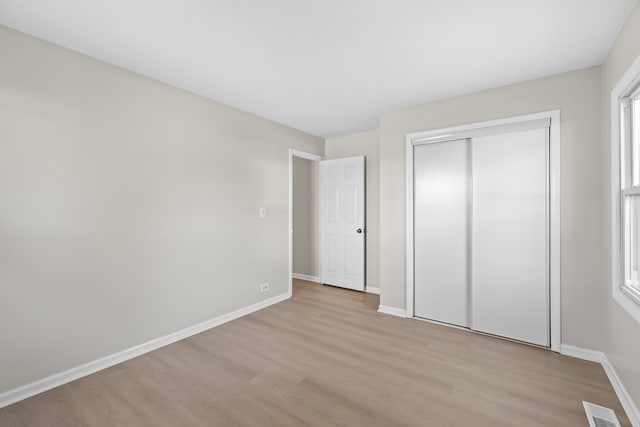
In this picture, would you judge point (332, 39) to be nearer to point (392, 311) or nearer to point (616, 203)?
point (616, 203)

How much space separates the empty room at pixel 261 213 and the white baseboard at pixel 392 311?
0.02 metres

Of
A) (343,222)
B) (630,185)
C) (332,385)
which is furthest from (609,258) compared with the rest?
(343,222)

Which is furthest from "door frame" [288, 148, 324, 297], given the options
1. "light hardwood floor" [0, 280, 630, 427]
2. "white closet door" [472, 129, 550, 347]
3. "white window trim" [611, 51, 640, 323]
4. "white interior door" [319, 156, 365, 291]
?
"white window trim" [611, 51, 640, 323]

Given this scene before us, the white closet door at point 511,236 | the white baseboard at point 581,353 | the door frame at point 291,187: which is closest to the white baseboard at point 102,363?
the door frame at point 291,187

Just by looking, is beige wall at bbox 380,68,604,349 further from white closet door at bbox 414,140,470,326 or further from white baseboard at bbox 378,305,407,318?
white baseboard at bbox 378,305,407,318

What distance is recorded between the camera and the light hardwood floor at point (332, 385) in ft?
5.94

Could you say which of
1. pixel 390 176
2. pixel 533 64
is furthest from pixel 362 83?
pixel 533 64

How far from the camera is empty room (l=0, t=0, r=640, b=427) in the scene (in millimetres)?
1882

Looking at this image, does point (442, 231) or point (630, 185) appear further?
point (442, 231)

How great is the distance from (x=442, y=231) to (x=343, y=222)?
1.81m

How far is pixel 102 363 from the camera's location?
2.35 m

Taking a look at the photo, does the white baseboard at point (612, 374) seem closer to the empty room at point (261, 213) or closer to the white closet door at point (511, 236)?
the empty room at point (261, 213)

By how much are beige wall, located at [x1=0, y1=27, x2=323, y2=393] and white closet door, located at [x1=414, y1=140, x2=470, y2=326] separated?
2.13 meters

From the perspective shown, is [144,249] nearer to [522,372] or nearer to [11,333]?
[11,333]
